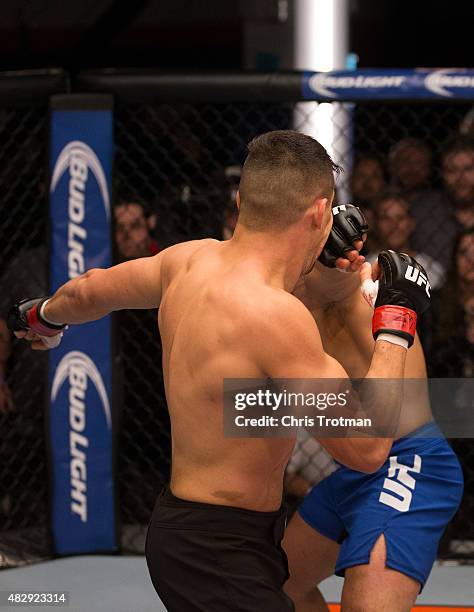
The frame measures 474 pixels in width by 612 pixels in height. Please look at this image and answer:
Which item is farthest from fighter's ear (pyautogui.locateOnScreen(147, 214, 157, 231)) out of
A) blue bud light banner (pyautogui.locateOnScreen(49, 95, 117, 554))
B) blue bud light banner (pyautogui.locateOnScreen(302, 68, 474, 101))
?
blue bud light banner (pyautogui.locateOnScreen(302, 68, 474, 101))

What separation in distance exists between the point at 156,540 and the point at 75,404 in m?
1.55

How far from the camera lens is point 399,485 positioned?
2184 millimetres

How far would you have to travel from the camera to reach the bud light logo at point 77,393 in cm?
328

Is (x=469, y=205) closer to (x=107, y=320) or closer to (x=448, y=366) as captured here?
(x=448, y=366)

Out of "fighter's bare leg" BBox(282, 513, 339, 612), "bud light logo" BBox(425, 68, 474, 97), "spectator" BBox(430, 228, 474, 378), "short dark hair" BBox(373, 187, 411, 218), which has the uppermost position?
"bud light logo" BBox(425, 68, 474, 97)

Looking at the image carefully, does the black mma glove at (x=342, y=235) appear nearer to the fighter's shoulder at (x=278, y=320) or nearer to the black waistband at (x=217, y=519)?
the fighter's shoulder at (x=278, y=320)

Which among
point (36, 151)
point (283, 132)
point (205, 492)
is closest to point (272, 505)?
point (205, 492)

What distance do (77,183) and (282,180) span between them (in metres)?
1.64

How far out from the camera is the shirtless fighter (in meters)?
1.71

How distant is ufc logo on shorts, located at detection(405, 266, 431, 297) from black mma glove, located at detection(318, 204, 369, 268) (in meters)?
0.18

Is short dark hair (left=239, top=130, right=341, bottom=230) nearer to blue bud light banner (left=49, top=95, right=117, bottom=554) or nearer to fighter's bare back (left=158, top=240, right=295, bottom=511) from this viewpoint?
fighter's bare back (left=158, top=240, right=295, bottom=511)

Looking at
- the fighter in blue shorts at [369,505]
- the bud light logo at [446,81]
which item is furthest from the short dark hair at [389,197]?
the fighter in blue shorts at [369,505]

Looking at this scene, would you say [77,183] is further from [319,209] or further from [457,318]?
[319,209]

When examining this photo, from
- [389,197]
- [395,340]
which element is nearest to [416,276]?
[395,340]
